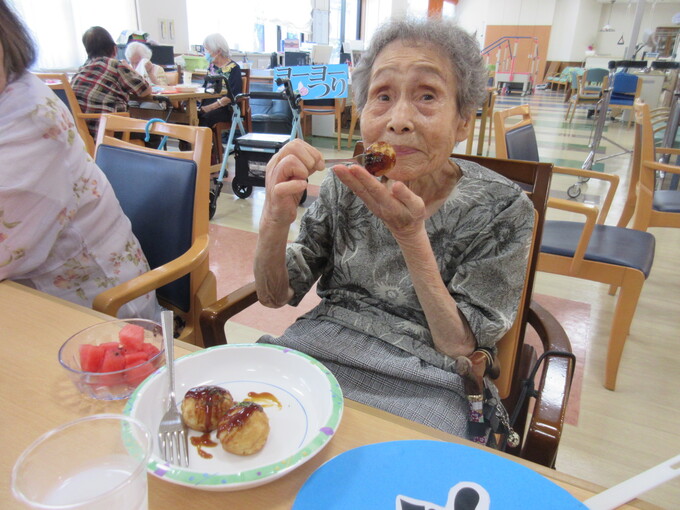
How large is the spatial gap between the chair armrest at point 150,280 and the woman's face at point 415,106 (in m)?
0.60

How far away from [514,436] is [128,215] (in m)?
1.31

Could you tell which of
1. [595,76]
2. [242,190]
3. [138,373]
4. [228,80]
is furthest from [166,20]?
[595,76]

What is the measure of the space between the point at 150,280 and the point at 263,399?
58cm

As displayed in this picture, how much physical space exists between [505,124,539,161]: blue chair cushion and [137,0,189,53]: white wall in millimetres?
7022

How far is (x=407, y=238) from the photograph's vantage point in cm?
90

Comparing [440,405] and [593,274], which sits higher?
[440,405]

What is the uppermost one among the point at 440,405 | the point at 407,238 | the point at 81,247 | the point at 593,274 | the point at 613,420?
the point at 407,238

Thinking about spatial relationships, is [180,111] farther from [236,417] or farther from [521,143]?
[236,417]

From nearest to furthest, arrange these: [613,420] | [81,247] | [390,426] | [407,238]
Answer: [390,426], [407,238], [81,247], [613,420]

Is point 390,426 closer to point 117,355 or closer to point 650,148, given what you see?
point 117,355

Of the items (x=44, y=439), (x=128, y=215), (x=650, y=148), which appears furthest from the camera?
(x=650, y=148)

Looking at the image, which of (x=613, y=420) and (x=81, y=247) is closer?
(x=81, y=247)

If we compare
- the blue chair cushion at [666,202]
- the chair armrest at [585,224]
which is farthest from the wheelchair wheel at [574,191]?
the chair armrest at [585,224]

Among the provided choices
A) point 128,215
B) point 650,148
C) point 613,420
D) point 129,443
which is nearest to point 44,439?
point 129,443
